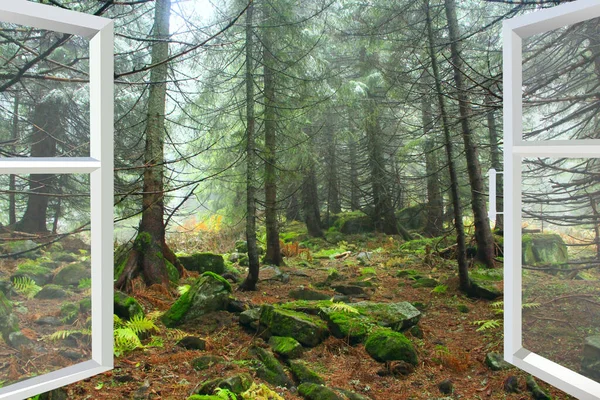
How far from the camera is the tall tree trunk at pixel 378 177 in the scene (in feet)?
20.1

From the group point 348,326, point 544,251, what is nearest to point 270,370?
point 348,326

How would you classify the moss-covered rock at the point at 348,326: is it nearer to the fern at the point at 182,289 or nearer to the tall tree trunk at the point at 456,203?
the tall tree trunk at the point at 456,203

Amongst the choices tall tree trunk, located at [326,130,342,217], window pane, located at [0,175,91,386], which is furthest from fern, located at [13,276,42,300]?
tall tree trunk, located at [326,130,342,217]

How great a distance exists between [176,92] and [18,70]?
124 inches

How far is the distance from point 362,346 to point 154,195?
105 inches

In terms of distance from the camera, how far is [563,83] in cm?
222

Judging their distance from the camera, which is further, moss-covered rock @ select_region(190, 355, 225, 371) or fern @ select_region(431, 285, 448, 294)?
fern @ select_region(431, 285, 448, 294)

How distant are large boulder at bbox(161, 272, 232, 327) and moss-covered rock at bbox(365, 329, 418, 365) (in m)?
1.54

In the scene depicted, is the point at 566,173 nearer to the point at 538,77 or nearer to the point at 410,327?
the point at 538,77

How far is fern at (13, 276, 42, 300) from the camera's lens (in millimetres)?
2158

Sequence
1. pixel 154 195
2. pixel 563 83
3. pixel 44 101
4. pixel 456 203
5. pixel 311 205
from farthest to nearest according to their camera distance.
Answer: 1. pixel 311 205
2. pixel 456 203
3. pixel 154 195
4. pixel 44 101
5. pixel 563 83

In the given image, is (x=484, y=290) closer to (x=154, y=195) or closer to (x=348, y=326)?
(x=348, y=326)

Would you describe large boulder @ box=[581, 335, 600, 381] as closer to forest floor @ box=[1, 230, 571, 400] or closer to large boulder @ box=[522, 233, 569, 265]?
large boulder @ box=[522, 233, 569, 265]

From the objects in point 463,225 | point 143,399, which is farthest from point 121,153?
point 463,225
